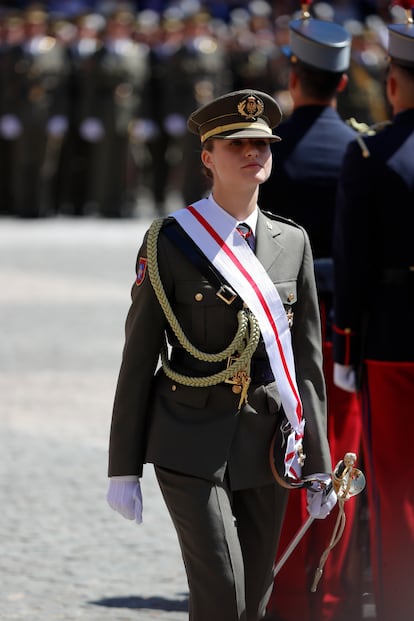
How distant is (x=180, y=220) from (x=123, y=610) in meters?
1.72

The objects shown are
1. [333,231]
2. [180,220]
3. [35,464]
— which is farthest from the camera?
[35,464]

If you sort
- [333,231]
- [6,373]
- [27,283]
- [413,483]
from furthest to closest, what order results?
[27,283], [6,373], [333,231], [413,483]

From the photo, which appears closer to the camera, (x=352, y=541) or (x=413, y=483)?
(x=413, y=483)

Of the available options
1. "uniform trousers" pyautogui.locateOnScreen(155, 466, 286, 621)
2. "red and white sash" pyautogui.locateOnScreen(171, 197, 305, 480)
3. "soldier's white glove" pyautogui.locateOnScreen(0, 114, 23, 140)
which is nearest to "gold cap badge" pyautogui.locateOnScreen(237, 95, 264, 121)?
"red and white sash" pyautogui.locateOnScreen(171, 197, 305, 480)

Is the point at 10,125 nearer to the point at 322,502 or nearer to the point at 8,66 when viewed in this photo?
the point at 8,66

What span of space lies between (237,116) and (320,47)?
1447mm

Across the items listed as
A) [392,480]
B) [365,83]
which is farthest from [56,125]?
[392,480]

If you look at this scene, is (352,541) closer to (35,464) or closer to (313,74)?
(313,74)

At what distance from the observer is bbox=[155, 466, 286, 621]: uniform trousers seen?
3.84 meters

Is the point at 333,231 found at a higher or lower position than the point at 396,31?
lower

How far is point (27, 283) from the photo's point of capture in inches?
518

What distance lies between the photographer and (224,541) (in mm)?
3850

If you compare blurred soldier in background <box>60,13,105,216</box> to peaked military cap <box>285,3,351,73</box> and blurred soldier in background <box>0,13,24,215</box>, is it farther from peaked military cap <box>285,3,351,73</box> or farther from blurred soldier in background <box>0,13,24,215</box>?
peaked military cap <box>285,3,351,73</box>

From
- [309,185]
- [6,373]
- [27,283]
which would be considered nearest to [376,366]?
[309,185]
